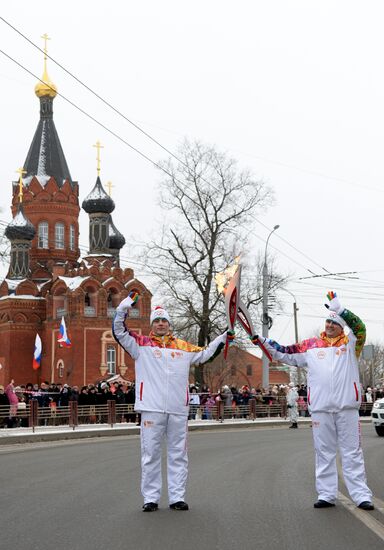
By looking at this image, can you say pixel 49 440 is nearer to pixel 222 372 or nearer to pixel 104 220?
pixel 104 220

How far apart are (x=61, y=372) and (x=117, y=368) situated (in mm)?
4152

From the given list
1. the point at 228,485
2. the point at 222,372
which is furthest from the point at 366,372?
the point at 228,485

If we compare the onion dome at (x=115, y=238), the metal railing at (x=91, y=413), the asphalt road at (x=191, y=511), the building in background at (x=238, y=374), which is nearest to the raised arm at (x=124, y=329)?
the asphalt road at (x=191, y=511)

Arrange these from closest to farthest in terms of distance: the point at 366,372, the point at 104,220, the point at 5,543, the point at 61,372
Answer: the point at 5,543
the point at 61,372
the point at 104,220
the point at 366,372

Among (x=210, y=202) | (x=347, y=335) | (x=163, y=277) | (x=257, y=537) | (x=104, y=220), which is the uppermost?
(x=104, y=220)

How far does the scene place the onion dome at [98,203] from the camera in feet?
243

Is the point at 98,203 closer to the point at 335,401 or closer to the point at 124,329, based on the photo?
the point at 124,329

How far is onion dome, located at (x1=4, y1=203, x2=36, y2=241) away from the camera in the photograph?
7225 cm

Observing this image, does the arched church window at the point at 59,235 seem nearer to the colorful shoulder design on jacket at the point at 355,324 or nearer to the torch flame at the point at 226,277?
the torch flame at the point at 226,277

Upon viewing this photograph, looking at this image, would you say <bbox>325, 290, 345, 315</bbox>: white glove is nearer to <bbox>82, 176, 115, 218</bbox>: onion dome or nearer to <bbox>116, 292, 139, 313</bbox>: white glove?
<bbox>116, 292, 139, 313</bbox>: white glove

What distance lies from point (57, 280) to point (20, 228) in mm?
5056

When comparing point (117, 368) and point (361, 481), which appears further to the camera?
point (117, 368)

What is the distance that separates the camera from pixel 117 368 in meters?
69.2

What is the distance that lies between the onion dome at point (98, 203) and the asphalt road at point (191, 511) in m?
59.6
